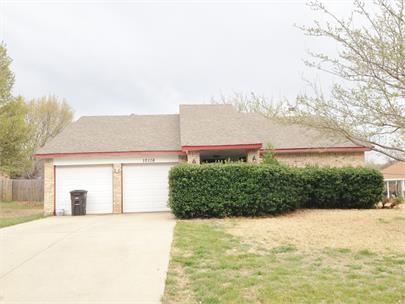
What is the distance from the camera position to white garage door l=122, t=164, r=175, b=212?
53.7ft

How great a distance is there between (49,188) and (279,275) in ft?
43.1

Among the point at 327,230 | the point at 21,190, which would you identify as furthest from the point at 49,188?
the point at 327,230

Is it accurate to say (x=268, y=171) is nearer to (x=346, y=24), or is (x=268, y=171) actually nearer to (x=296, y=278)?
(x=346, y=24)

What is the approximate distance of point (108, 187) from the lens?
16359 mm

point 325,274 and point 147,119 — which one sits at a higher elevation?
point 147,119

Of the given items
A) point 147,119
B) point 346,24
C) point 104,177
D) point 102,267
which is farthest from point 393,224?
point 147,119

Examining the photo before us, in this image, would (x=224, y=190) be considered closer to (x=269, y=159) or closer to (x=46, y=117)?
(x=269, y=159)

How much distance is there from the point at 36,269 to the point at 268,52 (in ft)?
32.5

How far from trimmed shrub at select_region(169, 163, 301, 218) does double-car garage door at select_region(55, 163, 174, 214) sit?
11.3ft

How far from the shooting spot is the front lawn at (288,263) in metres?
4.77

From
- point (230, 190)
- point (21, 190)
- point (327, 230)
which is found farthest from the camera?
point (21, 190)

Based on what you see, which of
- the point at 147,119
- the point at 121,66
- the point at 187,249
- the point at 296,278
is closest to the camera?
the point at 296,278

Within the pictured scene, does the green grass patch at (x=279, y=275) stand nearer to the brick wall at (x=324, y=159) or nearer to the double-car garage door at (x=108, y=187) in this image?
the double-car garage door at (x=108, y=187)

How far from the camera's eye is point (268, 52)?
42.0 feet
